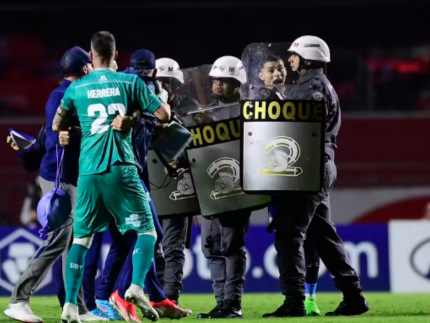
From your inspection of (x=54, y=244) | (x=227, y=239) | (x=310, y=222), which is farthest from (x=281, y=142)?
(x=54, y=244)

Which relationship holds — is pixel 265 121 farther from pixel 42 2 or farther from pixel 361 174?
pixel 42 2

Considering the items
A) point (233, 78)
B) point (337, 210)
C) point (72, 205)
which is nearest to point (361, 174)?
point (337, 210)

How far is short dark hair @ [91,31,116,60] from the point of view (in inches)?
326

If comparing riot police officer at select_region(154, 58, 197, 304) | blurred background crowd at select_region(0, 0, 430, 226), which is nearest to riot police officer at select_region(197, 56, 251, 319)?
riot police officer at select_region(154, 58, 197, 304)

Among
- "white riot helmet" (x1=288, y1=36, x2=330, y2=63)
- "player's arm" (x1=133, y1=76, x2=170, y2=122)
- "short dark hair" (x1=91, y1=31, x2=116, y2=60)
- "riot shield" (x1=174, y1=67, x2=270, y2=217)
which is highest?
"white riot helmet" (x1=288, y1=36, x2=330, y2=63)

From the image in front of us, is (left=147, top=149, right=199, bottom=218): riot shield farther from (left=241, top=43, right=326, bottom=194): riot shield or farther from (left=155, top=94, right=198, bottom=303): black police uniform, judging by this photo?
(left=241, top=43, right=326, bottom=194): riot shield

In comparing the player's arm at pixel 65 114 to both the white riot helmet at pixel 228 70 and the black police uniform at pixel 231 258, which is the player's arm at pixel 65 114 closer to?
the black police uniform at pixel 231 258

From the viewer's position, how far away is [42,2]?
2284 centimetres

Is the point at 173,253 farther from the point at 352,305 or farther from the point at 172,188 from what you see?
the point at 352,305

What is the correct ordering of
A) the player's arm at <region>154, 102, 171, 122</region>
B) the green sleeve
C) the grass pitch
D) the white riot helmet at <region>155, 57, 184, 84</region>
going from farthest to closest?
the white riot helmet at <region>155, 57, 184, 84</region>, the grass pitch, the player's arm at <region>154, 102, 171, 122</region>, the green sleeve

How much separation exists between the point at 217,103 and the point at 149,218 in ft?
6.31

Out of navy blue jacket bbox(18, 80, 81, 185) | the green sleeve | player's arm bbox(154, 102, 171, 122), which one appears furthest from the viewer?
navy blue jacket bbox(18, 80, 81, 185)

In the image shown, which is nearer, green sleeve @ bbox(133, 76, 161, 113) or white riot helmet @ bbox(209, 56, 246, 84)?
green sleeve @ bbox(133, 76, 161, 113)

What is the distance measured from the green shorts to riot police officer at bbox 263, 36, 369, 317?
1579 millimetres
